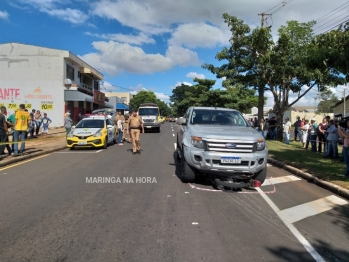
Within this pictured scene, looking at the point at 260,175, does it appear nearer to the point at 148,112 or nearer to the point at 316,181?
the point at 316,181

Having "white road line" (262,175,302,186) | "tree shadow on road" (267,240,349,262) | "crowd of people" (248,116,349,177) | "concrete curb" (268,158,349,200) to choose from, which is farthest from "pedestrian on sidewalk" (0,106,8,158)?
"tree shadow on road" (267,240,349,262)

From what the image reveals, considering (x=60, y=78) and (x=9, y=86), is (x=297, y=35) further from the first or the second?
(x=9, y=86)

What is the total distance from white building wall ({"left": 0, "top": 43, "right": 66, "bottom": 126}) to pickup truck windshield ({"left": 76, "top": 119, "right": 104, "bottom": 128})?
17594mm

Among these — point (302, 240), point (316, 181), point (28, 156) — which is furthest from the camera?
point (28, 156)

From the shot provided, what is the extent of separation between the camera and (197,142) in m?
7.33

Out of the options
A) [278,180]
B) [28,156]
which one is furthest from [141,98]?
[278,180]

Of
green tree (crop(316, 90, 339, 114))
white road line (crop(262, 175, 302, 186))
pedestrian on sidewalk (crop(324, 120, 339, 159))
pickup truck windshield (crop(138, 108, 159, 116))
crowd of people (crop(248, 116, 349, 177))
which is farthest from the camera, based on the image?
green tree (crop(316, 90, 339, 114))

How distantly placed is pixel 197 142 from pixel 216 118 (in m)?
1.78

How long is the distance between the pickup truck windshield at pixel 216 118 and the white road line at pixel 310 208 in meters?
2.87

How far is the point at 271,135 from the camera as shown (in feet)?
76.0

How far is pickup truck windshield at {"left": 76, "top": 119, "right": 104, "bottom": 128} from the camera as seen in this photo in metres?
15.7

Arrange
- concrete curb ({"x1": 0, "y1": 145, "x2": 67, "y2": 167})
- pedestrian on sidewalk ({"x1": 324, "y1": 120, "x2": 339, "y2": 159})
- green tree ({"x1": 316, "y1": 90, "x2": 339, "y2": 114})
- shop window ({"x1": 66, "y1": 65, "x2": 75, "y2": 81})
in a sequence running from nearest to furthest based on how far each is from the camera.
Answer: concrete curb ({"x1": 0, "y1": 145, "x2": 67, "y2": 167}), pedestrian on sidewalk ({"x1": 324, "y1": 120, "x2": 339, "y2": 159}), shop window ({"x1": 66, "y1": 65, "x2": 75, "y2": 81}), green tree ({"x1": 316, "y1": 90, "x2": 339, "y2": 114})

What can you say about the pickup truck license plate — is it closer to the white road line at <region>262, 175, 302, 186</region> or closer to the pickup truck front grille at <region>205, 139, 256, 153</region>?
the pickup truck front grille at <region>205, 139, 256, 153</region>

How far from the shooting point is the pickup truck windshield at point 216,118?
877 centimetres
